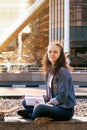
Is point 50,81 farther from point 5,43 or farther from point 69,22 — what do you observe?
point 5,43

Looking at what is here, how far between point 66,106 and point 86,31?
40.8 m

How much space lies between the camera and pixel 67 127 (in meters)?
5.41

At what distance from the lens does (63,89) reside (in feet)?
17.6

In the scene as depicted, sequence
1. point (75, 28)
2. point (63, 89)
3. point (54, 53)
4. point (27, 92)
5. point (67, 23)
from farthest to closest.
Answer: point (75, 28), point (67, 23), point (27, 92), point (54, 53), point (63, 89)

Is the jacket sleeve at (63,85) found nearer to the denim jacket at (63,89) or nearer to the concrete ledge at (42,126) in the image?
the denim jacket at (63,89)

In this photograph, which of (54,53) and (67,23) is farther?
(67,23)

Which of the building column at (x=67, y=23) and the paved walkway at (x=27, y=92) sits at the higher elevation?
the building column at (x=67, y=23)

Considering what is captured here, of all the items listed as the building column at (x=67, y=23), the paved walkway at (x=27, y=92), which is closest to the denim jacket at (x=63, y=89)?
the paved walkway at (x=27, y=92)

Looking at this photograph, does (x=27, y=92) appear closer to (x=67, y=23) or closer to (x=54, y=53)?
(x=54, y=53)

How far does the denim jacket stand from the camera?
536cm

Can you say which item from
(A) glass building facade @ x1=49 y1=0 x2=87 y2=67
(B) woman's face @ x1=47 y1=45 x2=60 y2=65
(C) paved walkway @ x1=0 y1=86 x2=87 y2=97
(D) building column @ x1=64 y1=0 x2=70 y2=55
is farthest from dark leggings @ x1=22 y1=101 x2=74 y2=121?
(A) glass building facade @ x1=49 y1=0 x2=87 y2=67

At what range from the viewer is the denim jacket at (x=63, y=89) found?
17.6 ft

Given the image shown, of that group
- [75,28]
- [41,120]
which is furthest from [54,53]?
[75,28]

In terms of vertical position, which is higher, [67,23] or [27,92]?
[67,23]
